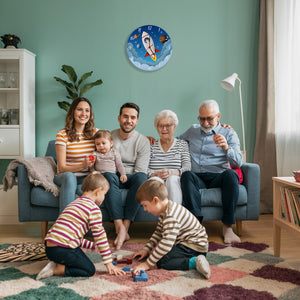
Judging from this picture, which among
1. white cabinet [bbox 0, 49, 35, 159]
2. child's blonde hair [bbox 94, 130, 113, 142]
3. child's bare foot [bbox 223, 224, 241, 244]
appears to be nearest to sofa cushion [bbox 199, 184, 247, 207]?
child's bare foot [bbox 223, 224, 241, 244]

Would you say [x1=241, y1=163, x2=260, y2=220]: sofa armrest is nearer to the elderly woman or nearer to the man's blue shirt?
the man's blue shirt

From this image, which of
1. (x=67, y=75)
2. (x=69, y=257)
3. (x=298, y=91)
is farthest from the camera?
(x=67, y=75)

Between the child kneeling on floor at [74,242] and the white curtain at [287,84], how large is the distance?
7.64 feet

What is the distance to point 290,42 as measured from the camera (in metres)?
3.50

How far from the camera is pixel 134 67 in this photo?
3.95 m

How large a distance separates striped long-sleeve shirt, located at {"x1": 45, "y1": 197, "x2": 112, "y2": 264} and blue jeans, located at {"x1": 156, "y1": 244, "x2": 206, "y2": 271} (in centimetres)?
34

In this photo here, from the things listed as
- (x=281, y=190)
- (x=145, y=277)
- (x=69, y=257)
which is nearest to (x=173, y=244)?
(x=145, y=277)

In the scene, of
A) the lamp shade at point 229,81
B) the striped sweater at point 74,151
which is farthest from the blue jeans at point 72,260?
the lamp shade at point 229,81

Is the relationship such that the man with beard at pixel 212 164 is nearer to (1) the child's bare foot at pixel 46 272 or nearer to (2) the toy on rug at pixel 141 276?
(2) the toy on rug at pixel 141 276

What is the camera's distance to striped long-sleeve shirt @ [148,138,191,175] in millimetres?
2982

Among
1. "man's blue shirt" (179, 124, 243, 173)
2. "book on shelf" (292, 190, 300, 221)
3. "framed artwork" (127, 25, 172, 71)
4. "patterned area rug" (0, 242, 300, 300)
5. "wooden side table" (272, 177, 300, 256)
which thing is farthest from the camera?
"framed artwork" (127, 25, 172, 71)

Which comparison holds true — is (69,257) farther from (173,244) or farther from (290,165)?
(290,165)

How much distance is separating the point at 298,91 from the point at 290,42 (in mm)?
513

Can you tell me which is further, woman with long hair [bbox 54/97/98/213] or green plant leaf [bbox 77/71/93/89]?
green plant leaf [bbox 77/71/93/89]
